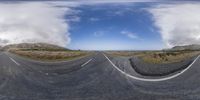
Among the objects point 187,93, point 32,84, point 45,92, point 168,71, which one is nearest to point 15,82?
point 32,84

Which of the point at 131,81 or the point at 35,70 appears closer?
the point at 131,81

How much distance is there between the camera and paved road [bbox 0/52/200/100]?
148 feet

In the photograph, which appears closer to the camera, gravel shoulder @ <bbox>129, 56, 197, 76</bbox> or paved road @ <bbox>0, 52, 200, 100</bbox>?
paved road @ <bbox>0, 52, 200, 100</bbox>

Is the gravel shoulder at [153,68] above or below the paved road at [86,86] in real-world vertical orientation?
above

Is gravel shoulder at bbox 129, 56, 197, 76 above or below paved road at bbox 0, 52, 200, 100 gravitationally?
above

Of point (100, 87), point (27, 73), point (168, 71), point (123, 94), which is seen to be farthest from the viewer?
point (168, 71)

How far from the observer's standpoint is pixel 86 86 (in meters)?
52.2

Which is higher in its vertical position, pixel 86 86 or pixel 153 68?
pixel 153 68

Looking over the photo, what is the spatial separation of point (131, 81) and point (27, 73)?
1062 cm

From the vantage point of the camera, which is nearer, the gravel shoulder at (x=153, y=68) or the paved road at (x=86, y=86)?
the paved road at (x=86, y=86)

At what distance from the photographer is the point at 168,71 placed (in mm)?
67500

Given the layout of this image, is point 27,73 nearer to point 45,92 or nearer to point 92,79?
point 92,79

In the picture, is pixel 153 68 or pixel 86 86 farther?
pixel 153 68

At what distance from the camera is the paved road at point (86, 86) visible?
45062 millimetres
